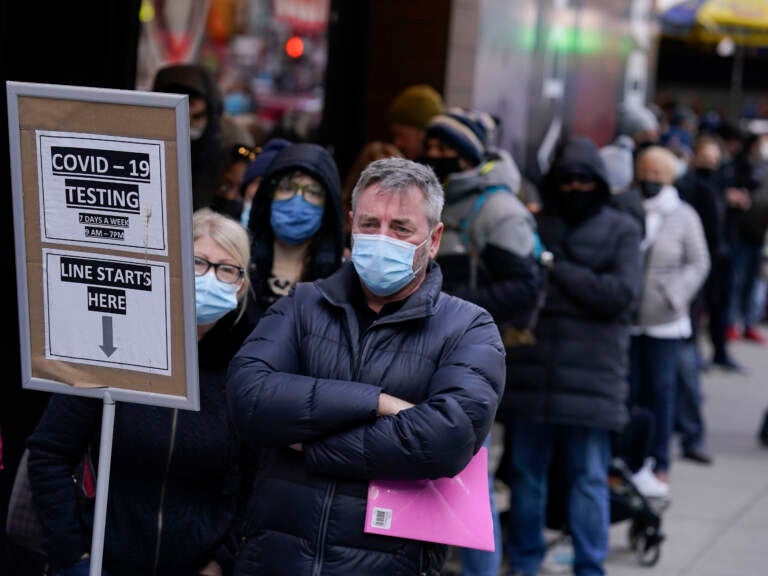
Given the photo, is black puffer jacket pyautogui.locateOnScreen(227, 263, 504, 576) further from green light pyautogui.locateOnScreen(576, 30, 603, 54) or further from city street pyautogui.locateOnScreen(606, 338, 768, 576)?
green light pyautogui.locateOnScreen(576, 30, 603, 54)

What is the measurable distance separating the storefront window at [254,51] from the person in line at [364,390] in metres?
3.33

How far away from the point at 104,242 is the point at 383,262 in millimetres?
709

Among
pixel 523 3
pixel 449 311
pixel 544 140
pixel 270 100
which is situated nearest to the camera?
pixel 449 311

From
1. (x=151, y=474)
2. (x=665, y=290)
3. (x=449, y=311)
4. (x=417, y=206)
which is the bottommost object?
(x=665, y=290)

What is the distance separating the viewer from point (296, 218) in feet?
16.0

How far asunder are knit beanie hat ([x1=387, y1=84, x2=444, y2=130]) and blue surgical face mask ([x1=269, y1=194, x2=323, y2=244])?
2.50 m

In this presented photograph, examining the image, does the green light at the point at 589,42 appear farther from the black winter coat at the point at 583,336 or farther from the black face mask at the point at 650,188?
the black winter coat at the point at 583,336

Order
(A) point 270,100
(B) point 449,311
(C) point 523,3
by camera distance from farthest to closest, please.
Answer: (C) point 523,3
(A) point 270,100
(B) point 449,311

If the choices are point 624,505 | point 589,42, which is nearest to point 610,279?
point 624,505

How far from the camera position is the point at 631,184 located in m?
8.31

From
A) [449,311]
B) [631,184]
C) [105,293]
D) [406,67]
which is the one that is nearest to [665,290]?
[631,184]

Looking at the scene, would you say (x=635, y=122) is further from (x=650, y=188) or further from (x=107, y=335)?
(x=107, y=335)

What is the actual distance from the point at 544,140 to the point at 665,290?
8.31ft

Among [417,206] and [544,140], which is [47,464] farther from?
[544,140]
